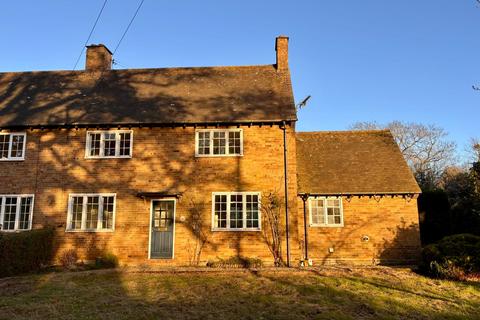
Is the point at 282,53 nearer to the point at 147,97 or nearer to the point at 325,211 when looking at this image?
the point at 147,97

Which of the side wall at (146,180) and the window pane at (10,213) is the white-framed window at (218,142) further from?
the window pane at (10,213)

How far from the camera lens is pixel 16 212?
17625 mm

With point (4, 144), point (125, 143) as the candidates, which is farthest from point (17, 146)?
point (125, 143)

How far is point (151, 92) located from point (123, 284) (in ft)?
36.0

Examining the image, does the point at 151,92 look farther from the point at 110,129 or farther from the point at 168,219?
the point at 168,219

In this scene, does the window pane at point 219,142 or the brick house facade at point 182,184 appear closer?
the brick house facade at point 182,184

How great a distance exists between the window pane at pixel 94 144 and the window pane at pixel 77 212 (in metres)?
2.07

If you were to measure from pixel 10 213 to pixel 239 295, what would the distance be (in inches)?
472

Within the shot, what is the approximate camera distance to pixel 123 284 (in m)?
12.3

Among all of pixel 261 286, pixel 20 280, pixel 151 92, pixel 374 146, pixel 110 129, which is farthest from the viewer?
pixel 374 146

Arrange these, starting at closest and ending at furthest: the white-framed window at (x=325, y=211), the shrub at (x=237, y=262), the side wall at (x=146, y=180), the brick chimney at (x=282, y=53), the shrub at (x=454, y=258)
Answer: the shrub at (x=454, y=258) → the shrub at (x=237, y=262) → the side wall at (x=146, y=180) → the white-framed window at (x=325, y=211) → the brick chimney at (x=282, y=53)

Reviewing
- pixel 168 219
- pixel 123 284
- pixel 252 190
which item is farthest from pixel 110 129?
pixel 123 284

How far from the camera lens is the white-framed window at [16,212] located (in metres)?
17.5

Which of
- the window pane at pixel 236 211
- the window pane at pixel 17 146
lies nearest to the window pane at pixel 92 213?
the window pane at pixel 17 146
